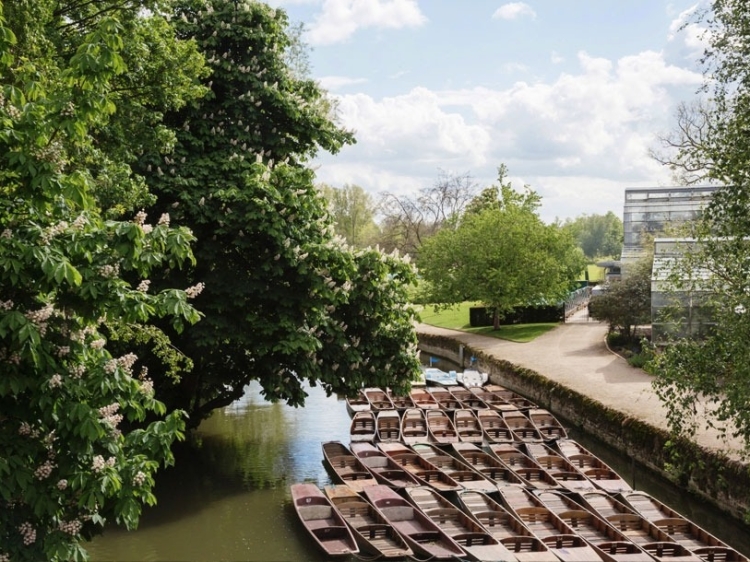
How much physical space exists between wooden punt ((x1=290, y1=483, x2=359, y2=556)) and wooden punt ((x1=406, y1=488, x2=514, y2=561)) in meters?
1.73

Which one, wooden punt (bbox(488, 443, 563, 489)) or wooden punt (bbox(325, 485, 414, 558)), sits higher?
wooden punt (bbox(488, 443, 563, 489))

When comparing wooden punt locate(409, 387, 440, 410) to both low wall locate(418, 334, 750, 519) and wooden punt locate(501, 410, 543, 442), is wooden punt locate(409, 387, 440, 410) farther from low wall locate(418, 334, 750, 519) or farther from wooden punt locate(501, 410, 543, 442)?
low wall locate(418, 334, 750, 519)

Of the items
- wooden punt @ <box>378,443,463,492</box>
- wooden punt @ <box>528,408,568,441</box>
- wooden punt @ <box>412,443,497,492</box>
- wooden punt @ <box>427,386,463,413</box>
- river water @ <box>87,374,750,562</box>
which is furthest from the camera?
wooden punt @ <box>427,386,463,413</box>

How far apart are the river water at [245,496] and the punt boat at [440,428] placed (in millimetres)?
2629

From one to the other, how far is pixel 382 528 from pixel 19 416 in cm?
853

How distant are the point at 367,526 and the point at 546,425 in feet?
31.1

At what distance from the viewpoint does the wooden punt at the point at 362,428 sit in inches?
877

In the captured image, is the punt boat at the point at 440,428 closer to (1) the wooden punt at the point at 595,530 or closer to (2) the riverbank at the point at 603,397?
(2) the riverbank at the point at 603,397

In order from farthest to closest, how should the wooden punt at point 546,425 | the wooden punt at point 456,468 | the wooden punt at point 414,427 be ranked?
the wooden punt at point 546,425
the wooden punt at point 414,427
the wooden punt at point 456,468

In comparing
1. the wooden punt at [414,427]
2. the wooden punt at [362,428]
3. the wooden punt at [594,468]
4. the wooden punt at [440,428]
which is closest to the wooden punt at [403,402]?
the wooden punt at [414,427]

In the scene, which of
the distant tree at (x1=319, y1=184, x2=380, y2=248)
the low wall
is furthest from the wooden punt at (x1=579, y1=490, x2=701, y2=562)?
the distant tree at (x1=319, y1=184, x2=380, y2=248)

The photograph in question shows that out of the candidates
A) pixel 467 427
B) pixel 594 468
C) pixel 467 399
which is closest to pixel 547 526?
pixel 594 468

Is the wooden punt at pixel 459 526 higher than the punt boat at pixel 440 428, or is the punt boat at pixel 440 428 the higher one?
the punt boat at pixel 440 428

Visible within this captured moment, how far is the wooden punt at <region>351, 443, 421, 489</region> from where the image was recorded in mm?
18062
